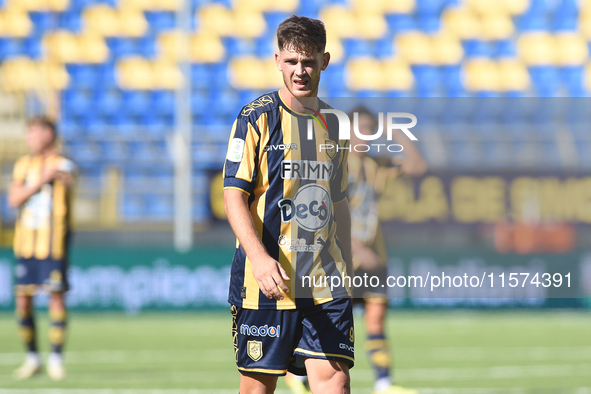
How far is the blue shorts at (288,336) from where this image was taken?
2.99 m

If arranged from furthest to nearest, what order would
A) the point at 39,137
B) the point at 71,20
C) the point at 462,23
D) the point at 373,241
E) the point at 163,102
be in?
the point at 462,23 → the point at 71,20 → the point at 163,102 → the point at 39,137 → the point at 373,241

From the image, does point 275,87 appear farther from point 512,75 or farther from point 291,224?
point 291,224

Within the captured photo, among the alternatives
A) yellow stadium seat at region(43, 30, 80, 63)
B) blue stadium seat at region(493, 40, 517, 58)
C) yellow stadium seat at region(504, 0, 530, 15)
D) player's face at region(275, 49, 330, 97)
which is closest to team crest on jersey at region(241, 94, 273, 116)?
player's face at region(275, 49, 330, 97)

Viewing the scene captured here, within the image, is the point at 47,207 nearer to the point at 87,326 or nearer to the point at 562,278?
the point at 87,326

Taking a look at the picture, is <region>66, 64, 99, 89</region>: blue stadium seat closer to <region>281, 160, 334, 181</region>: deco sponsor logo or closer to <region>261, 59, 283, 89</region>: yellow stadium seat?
<region>261, 59, 283, 89</region>: yellow stadium seat

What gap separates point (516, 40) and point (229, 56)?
19.9 feet

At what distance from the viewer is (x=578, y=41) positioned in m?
16.9

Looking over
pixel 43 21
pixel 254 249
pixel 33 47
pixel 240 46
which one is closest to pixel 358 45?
pixel 240 46

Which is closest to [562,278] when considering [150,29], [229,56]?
[229,56]

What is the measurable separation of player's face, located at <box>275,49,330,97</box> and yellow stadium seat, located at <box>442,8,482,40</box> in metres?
14.8

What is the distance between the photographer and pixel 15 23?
1645 centimetres

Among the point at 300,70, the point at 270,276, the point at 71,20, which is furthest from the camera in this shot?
the point at 71,20

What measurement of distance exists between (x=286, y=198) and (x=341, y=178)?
26 cm

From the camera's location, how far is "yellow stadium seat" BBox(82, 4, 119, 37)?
16.6 meters
